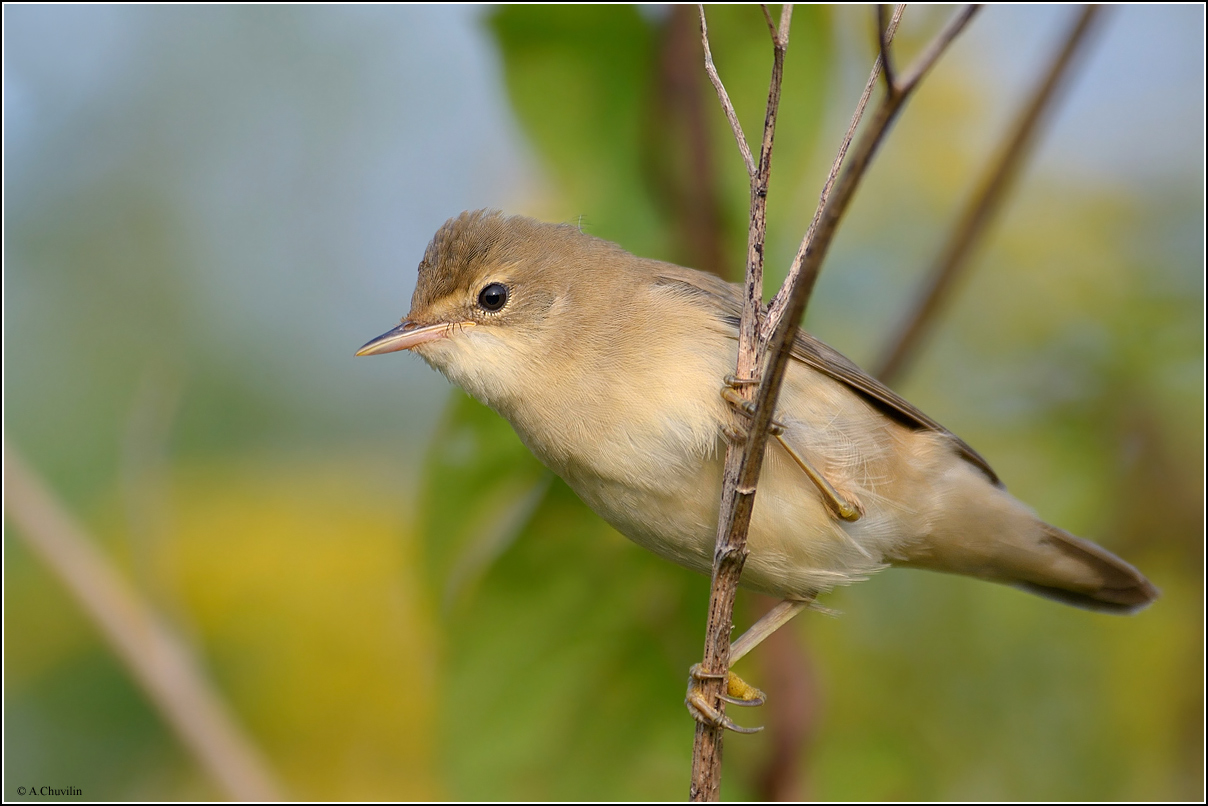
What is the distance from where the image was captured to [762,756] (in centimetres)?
289

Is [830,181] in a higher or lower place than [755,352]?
higher

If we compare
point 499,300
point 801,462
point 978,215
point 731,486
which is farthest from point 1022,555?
point 499,300

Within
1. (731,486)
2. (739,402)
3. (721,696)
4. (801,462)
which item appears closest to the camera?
(731,486)

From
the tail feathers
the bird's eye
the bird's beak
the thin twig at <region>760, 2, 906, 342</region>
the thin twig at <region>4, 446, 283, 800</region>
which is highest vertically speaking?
the thin twig at <region>760, 2, 906, 342</region>

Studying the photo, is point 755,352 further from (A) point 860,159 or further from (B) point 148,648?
(B) point 148,648

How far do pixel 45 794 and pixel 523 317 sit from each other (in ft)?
8.06

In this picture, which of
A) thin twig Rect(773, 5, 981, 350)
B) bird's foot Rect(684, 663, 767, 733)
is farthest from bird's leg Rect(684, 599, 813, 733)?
thin twig Rect(773, 5, 981, 350)

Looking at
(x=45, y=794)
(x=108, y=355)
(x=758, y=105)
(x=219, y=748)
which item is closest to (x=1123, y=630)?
(x=758, y=105)

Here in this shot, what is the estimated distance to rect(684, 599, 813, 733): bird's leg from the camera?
2.35 m

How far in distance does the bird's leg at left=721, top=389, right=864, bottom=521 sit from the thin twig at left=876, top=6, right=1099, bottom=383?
57 centimetres

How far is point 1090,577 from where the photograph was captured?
119 inches

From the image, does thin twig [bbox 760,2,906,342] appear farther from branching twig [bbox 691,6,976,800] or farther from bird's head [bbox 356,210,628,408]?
bird's head [bbox 356,210,628,408]

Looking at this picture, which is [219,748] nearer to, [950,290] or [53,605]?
[53,605]

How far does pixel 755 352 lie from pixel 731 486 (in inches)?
13.5
